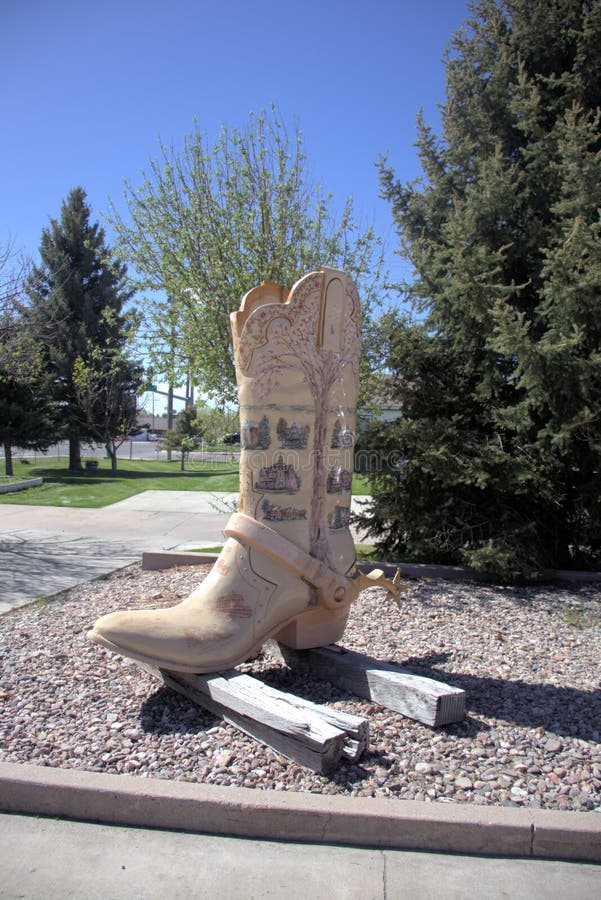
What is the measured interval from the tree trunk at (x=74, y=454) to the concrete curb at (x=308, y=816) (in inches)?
855

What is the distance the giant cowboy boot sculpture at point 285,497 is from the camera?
3.10 m

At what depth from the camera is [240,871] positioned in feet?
6.93

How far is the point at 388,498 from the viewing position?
6.73 meters

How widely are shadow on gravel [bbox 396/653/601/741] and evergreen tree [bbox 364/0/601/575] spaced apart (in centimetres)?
226

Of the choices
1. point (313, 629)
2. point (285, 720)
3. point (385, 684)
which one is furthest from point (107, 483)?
point (285, 720)

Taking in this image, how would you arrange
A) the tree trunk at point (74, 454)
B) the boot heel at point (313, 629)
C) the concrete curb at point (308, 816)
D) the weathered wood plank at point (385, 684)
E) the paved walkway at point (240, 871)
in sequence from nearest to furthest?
1. the paved walkway at point (240, 871)
2. the concrete curb at point (308, 816)
3. the weathered wood plank at point (385, 684)
4. the boot heel at point (313, 629)
5. the tree trunk at point (74, 454)

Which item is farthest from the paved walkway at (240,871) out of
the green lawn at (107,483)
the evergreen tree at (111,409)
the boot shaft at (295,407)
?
the evergreen tree at (111,409)

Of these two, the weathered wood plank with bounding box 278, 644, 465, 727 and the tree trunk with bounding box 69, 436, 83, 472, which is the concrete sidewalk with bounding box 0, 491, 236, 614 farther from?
the tree trunk with bounding box 69, 436, 83, 472

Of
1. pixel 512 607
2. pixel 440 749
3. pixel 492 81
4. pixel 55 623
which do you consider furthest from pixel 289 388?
pixel 492 81

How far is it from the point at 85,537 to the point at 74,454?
1461cm

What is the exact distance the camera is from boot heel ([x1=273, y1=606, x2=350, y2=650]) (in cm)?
342

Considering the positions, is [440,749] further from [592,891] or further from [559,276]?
[559,276]

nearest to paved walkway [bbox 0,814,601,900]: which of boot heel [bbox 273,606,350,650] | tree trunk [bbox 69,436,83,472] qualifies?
boot heel [bbox 273,606,350,650]

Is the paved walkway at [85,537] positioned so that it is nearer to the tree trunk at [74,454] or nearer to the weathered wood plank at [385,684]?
the weathered wood plank at [385,684]
